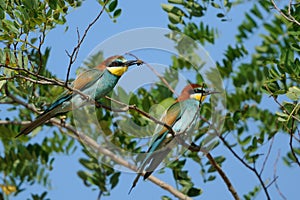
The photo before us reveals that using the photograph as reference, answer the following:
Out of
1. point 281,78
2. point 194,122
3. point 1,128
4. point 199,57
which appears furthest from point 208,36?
point 1,128

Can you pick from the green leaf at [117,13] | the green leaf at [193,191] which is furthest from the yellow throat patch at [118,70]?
the green leaf at [193,191]

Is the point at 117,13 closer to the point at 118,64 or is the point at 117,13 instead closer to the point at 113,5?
the point at 113,5

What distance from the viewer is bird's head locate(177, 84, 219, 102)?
283 centimetres

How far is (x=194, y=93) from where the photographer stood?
288 cm

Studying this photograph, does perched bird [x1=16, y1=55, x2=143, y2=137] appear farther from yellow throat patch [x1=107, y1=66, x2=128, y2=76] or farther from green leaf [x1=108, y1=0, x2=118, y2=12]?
green leaf [x1=108, y1=0, x2=118, y2=12]

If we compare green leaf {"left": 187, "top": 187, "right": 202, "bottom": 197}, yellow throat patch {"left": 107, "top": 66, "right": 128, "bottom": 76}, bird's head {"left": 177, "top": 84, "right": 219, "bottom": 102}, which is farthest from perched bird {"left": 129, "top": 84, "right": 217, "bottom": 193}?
green leaf {"left": 187, "top": 187, "right": 202, "bottom": 197}

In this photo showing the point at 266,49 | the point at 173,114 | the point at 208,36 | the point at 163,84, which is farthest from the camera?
the point at 266,49

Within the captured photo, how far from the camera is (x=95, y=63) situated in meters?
3.14

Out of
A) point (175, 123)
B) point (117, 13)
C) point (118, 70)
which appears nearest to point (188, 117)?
point (175, 123)

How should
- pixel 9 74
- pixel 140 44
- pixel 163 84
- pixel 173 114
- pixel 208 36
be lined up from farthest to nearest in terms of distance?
pixel 208 36, pixel 163 84, pixel 173 114, pixel 140 44, pixel 9 74

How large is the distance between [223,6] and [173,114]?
20.3 inches

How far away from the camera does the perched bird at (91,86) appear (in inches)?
105

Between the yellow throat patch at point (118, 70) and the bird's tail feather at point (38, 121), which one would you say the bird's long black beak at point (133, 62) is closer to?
the yellow throat patch at point (118, 70)

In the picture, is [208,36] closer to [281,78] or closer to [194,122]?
[194,122]
